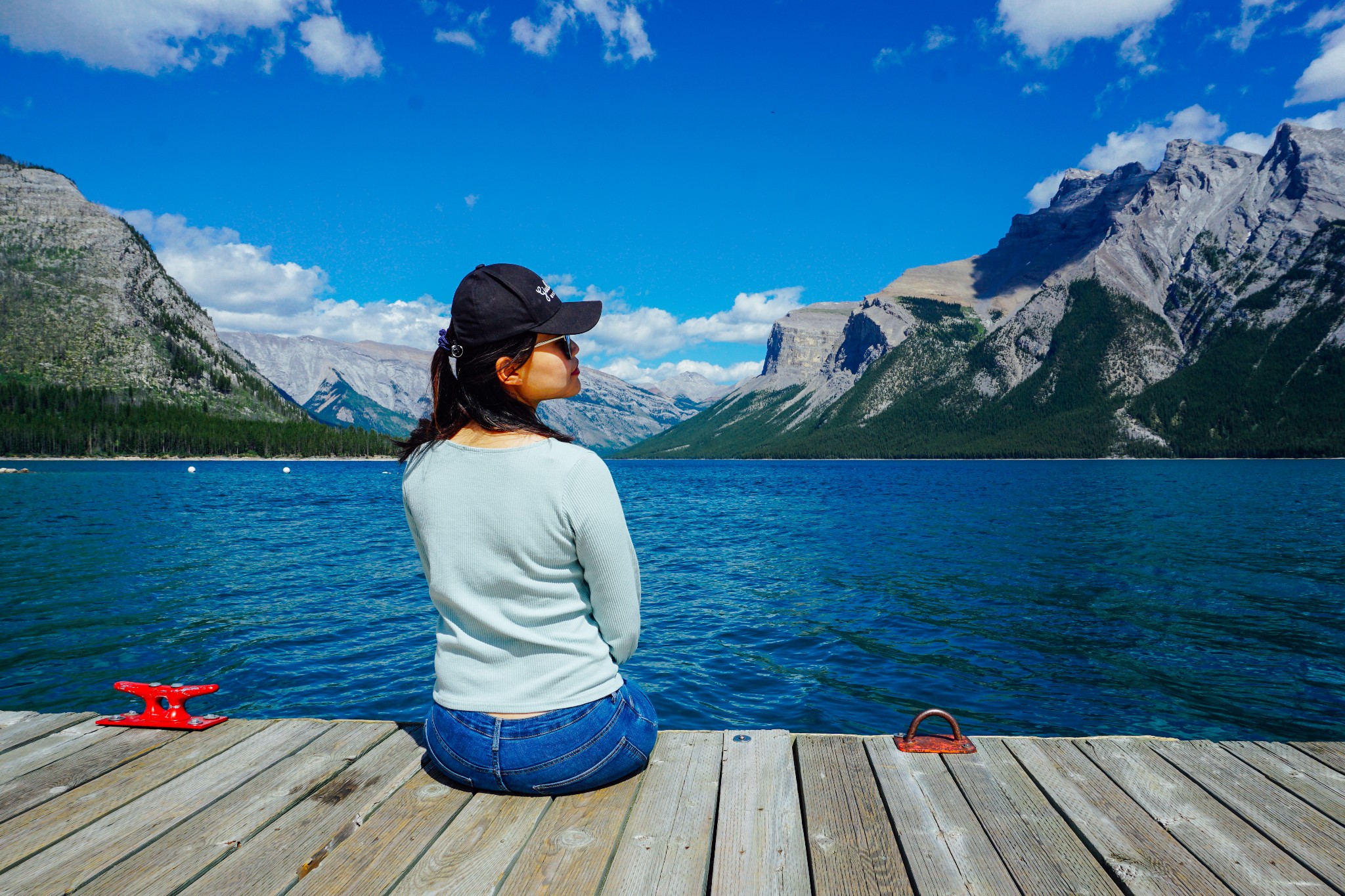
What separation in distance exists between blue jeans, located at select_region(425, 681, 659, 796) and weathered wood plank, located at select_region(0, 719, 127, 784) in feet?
10.1

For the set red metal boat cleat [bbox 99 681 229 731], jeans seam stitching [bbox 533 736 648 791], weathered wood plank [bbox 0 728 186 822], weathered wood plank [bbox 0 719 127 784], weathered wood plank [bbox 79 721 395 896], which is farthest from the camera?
red metal boat cleat [bbox 99 681 229 731]

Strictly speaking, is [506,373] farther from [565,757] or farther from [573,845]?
[573,845]

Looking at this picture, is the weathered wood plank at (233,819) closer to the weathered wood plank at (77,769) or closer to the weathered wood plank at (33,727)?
the weathered wood plank at (77,769)

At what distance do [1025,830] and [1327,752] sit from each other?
313 centimetres

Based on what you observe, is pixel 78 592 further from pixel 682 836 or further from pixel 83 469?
pixel 83 469

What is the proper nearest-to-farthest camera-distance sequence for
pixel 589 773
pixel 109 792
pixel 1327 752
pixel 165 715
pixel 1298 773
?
pixel 589 773 < pixel 109 792 < pixel 1298 773 < pixel 1327 752 < pixel 165 715

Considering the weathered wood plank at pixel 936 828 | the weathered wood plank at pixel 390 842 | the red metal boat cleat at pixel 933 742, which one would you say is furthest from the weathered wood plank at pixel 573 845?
the red metal boat cleat at pixel 933 742

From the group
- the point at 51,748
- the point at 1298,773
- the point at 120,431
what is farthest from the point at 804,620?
the point at 120,431

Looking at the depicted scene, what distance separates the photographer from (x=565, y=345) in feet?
14.7

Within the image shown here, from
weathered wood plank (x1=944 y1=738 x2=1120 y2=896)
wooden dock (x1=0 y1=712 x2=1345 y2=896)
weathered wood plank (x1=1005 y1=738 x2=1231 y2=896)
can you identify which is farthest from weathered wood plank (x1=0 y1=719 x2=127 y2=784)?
weathered wood plank (x1=1005 y1=738 x2=1231 y2=896)

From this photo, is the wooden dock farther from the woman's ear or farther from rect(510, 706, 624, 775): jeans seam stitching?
the woman's ear

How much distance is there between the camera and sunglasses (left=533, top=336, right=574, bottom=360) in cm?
429

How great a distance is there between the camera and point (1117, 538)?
37969 millimetres

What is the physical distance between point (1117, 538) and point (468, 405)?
4171 centimetres
